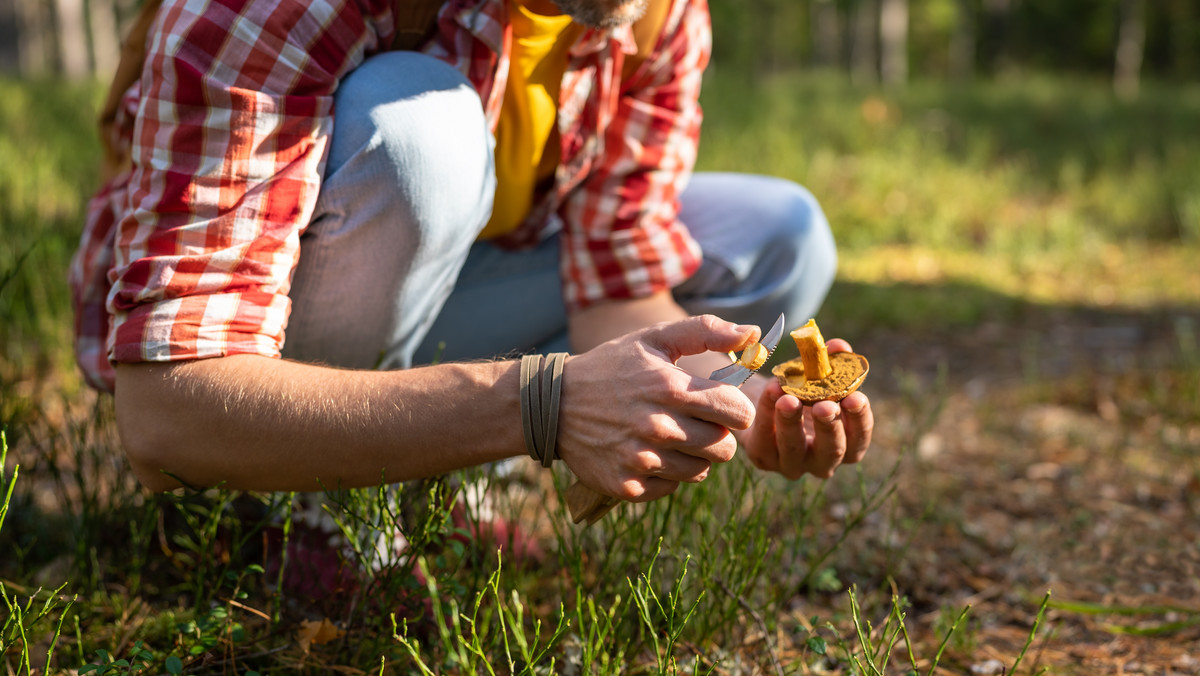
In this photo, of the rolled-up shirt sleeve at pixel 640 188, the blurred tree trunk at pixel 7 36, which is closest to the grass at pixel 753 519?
the rolled-up shirt sleeve at pixel 640 188

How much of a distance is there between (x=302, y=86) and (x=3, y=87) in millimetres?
7109

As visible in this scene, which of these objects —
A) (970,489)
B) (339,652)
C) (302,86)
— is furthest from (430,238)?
(970,489)

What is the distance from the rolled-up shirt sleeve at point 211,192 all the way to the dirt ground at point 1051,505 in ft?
3.64

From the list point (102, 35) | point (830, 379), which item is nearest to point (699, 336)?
point (830, 379)

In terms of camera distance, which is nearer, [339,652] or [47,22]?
[339,652]

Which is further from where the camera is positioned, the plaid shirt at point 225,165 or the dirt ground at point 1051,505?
the dirt ground at point 1051,505

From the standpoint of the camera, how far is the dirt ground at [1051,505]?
58.0 inches

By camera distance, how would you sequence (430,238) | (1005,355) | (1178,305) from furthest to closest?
(1178,305) → (1005,355) → (430,238)

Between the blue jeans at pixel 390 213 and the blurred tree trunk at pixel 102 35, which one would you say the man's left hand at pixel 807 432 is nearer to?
the blue jeans at pixel 390 213

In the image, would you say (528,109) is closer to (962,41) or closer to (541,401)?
(541,401)

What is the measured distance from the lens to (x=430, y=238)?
1.36 meters

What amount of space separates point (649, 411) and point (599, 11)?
2.13ft

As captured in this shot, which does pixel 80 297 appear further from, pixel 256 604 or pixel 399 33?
pixel 399 33

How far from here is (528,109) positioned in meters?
1.56
